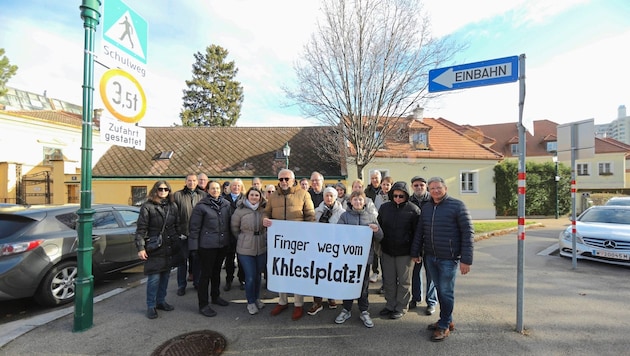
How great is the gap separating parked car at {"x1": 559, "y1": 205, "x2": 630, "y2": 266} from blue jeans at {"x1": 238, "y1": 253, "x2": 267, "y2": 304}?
7.23 meters

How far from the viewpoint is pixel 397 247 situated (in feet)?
13.0

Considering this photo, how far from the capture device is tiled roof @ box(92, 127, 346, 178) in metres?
18.2

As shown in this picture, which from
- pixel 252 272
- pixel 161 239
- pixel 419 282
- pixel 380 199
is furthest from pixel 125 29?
pixel 419 282

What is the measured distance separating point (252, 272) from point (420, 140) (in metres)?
17.8

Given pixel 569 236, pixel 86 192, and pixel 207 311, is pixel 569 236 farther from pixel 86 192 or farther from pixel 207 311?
pixel 86 192

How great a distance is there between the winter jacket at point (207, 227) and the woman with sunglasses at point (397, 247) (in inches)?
89.8

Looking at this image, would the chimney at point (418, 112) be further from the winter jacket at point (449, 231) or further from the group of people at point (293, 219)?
the winter jacket at point (449, 231)

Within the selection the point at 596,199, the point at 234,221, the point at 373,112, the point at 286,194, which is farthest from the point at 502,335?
the point at 596,199

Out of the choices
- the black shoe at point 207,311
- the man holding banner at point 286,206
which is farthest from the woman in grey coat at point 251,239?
the black shoe at point 207,311

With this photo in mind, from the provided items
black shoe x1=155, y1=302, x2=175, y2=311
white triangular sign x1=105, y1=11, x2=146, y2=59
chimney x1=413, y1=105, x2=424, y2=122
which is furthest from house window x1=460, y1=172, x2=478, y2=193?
white triangular sign x1=105, y1=11, x2=146, y2=59

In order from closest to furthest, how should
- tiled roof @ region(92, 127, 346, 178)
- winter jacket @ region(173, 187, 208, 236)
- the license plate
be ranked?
1. winter jacket @ region(173, 187, 208, 236)
2. the license plate
3. tiled roof @ region(92, 127, 346, 178)

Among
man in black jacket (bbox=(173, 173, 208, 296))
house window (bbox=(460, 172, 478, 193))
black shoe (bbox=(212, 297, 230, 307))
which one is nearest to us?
black shoe (bbox=(212, 297, 230, 307))

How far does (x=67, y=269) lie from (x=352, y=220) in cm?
444

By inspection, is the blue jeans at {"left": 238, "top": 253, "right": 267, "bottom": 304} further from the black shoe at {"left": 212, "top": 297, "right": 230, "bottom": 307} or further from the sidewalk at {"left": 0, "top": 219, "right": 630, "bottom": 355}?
the black shoe at {"left": 212, "top": 297, "right": 230, "bottom": 307}
